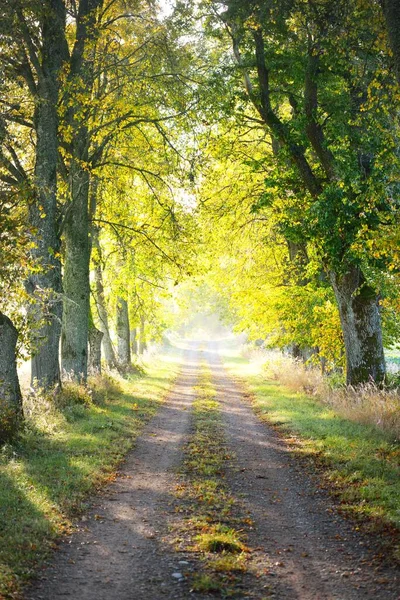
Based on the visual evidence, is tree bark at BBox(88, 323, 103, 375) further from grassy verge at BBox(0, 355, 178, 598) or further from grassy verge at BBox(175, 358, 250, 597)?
grassy verge at BBox(175, 358, 250, 597)

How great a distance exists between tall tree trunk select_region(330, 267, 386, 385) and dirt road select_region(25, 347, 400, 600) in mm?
5253

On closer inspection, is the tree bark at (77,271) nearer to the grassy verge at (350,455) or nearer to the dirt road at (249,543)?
the grassy verge at (350,455)

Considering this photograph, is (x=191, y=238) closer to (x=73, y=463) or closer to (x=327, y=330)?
(x=327, y=330)

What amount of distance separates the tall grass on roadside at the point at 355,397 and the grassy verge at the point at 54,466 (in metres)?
5.41

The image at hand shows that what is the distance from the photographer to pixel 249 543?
21.7 ft

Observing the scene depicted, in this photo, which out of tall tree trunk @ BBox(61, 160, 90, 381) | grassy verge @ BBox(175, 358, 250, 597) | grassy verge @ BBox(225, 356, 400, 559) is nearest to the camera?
grassy verge @ BBox(175, 358, 250, 597)

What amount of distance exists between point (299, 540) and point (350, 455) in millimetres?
4021

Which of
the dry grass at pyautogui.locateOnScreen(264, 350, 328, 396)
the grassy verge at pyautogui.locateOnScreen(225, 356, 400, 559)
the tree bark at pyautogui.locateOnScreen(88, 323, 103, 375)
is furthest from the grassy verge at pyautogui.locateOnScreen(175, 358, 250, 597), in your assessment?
the tree bark at pyautogui.locateOnScreen(88, 323, 103, 375)

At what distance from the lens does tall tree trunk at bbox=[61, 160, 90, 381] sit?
686 inches

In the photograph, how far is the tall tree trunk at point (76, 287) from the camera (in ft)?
57.2

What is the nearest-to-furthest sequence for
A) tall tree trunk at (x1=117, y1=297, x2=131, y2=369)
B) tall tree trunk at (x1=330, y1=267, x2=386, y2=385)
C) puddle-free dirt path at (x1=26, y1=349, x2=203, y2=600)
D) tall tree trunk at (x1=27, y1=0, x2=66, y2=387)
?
puddle-free dirt path at (x1=26, y1=349, x2=203, y2=600), tall tree trunk at (x1=27, y1=0, x2=66, y2=387), tall tree trunk at (x1=330, y1=267, x2=386, y2=385), tall tree trunk at (x1=117, y1=297, x2=131, y2=369)

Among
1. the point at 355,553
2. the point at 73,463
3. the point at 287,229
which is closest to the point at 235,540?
the point at 355,553

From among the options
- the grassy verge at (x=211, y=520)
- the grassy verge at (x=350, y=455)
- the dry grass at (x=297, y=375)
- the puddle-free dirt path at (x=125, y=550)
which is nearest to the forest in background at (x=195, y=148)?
the dry grass at (x=297, y=375)

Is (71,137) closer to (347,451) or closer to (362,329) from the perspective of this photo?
(362,329)
